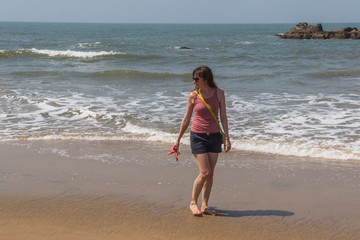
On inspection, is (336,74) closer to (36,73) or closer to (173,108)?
(173,108)

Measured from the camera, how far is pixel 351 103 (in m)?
11.9

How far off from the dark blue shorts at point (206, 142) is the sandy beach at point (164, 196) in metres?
0.72

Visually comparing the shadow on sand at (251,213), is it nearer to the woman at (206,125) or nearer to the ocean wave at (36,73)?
the woman at (206,125)

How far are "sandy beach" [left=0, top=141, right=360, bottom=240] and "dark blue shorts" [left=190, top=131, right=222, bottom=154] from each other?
28.3 inches

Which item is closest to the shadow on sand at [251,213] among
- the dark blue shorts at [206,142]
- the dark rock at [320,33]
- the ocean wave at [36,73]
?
the dark blue shorts at [206,142]

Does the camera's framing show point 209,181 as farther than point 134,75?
No

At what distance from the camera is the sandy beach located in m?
4.29

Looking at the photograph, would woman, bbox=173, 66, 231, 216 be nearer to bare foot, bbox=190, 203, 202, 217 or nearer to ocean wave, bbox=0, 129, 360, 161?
bare foot, bbox=190, 203, 202, 217

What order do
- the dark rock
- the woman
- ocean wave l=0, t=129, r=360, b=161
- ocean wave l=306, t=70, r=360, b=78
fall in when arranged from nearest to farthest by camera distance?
the woman
ocean wave l=0, t=129, r=360, b=161
ocean wave l=306, t=70, r=360, b=78
the dark rock

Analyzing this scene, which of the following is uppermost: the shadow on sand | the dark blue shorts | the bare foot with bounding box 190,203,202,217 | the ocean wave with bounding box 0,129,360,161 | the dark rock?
the dark rock

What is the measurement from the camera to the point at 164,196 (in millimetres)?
5227

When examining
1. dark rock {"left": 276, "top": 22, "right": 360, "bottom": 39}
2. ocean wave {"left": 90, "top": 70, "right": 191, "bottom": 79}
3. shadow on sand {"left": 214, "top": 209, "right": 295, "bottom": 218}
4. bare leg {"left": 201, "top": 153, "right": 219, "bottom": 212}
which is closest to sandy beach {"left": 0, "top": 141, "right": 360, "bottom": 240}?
shadow on sand {"left": 214, "top": 209, "right": 295, "bottom": 218}

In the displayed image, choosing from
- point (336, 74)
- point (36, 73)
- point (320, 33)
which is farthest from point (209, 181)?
point (320, 33)

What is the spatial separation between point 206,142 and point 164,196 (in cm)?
110
